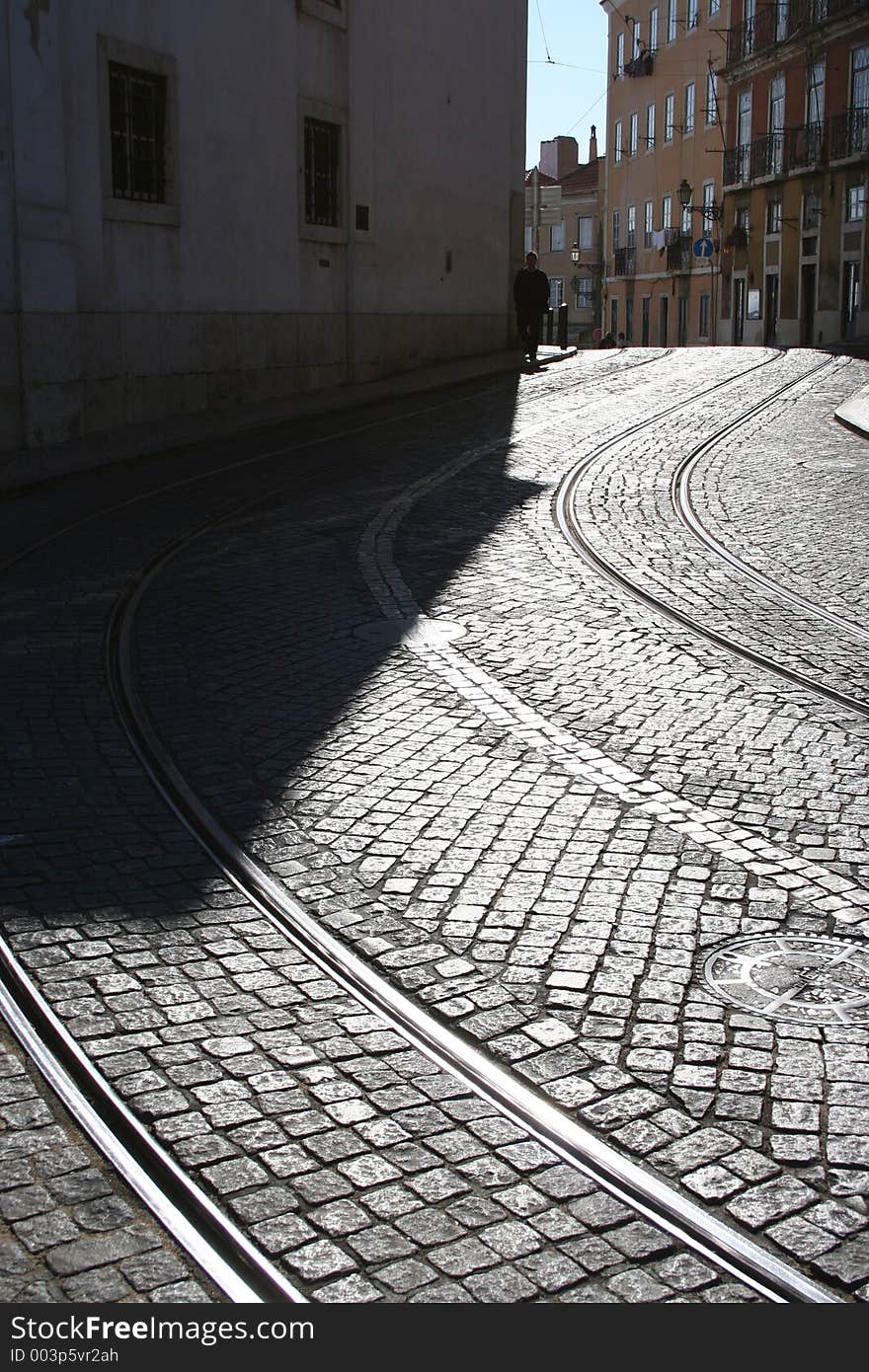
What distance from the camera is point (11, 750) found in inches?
242

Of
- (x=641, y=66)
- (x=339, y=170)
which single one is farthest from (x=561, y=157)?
(x=339, y=170)

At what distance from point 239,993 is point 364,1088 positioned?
591 mm

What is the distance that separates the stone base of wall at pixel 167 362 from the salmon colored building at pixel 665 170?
27318 mm

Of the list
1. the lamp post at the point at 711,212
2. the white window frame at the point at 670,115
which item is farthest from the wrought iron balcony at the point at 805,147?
the white window frame at the point at 670,115

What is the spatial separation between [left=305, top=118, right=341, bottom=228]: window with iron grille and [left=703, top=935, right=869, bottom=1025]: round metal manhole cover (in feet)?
66.9

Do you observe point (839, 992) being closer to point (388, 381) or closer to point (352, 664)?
point (352, 664)

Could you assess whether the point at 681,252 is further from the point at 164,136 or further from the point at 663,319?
the point at 164,136

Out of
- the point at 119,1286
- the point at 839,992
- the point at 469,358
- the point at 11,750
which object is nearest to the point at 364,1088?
the point at 119,1286

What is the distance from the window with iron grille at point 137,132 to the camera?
60.0 ft

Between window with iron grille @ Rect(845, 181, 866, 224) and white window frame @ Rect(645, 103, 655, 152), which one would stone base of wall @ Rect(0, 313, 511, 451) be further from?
white window frame @ Rect(645, 103, 655, 152)

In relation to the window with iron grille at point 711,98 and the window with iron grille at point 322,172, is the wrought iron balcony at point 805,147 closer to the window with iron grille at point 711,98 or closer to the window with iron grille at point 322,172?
the window with iron grille at point 711,98

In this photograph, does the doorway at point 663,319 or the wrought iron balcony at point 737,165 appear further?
the doorway at point 663,319

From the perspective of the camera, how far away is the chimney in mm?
87438

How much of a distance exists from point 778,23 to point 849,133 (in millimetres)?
6546
